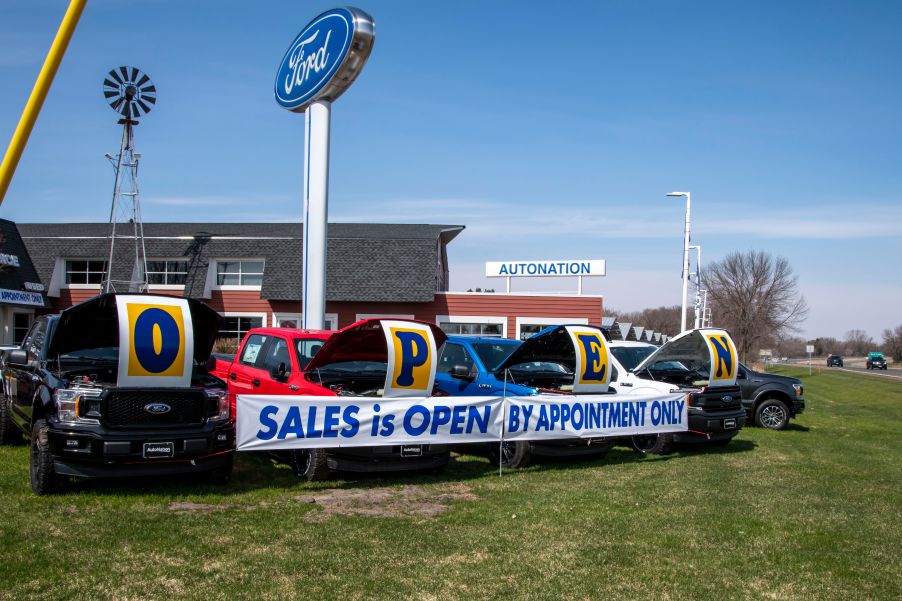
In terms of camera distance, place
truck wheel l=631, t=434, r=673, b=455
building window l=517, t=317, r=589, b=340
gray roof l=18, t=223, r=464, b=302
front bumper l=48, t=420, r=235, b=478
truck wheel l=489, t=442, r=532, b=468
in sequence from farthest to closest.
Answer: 1. building window l=517, t=317, r=589, b=340
2. gray roof l=18, t=223, r=464, b=302
3. truck wheel l=631, t=434, r=673, b=455
4. truck wheel l=489, t=442, r=532, b=468
5. front bumper l=48, t=420, r=235, b=478

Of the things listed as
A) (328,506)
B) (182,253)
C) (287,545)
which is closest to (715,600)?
(287,545)

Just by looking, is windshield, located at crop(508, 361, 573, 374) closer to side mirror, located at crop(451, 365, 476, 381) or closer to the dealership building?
side mirror, located at crop(451, 365, 476, 381)

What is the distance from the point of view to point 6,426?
35.2ft

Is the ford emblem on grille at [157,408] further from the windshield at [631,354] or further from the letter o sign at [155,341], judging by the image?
the windshield at [631,354]

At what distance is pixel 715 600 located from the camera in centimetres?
539

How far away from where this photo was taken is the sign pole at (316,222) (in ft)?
50.4

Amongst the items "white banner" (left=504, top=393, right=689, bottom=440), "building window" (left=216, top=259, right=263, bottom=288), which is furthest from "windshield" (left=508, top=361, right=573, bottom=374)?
"building window" (left=216, top=259, right=263, bottom=288)

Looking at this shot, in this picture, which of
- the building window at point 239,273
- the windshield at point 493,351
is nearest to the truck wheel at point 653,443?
the windshield at point 493,351

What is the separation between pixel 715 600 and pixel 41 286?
31.0 m

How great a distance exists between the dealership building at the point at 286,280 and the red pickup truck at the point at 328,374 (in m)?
20.2

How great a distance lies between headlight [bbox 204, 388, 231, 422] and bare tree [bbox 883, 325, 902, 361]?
124 meters

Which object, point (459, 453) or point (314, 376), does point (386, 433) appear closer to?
point (314, 376)

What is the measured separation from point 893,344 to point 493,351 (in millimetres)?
128934

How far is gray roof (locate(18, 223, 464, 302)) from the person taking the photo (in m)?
31.3
